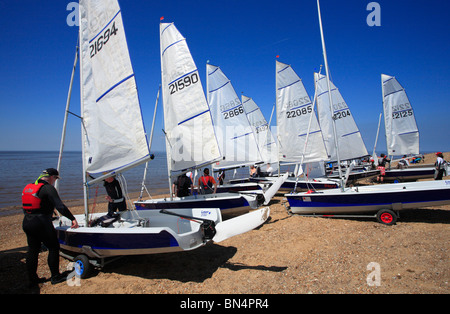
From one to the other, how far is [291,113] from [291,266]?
7.97m

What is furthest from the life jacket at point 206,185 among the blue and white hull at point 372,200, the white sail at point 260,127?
the white sail at point 260,127

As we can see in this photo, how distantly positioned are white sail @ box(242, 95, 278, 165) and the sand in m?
10.1

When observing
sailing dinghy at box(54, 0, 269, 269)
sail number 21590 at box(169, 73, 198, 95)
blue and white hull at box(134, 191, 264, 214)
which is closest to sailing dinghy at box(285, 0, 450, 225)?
blue and white hull at box(134, 191, 264, 214)

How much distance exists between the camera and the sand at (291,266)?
3115 millimetres

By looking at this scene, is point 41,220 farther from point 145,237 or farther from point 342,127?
point 342,127

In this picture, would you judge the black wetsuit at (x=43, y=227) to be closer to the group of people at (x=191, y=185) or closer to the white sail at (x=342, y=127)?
the group of people at (x=191, y=185)

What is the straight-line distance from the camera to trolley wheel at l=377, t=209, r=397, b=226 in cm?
537

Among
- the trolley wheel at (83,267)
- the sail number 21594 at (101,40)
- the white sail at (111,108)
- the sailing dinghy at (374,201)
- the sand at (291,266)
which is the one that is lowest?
the sand at (291,266)

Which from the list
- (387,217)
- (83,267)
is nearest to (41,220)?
(83,267)

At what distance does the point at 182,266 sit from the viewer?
4.05 m

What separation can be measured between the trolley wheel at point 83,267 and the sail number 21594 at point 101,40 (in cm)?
364

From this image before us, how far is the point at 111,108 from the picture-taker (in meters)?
4.22

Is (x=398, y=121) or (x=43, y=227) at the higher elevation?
(x=398, y=121)
